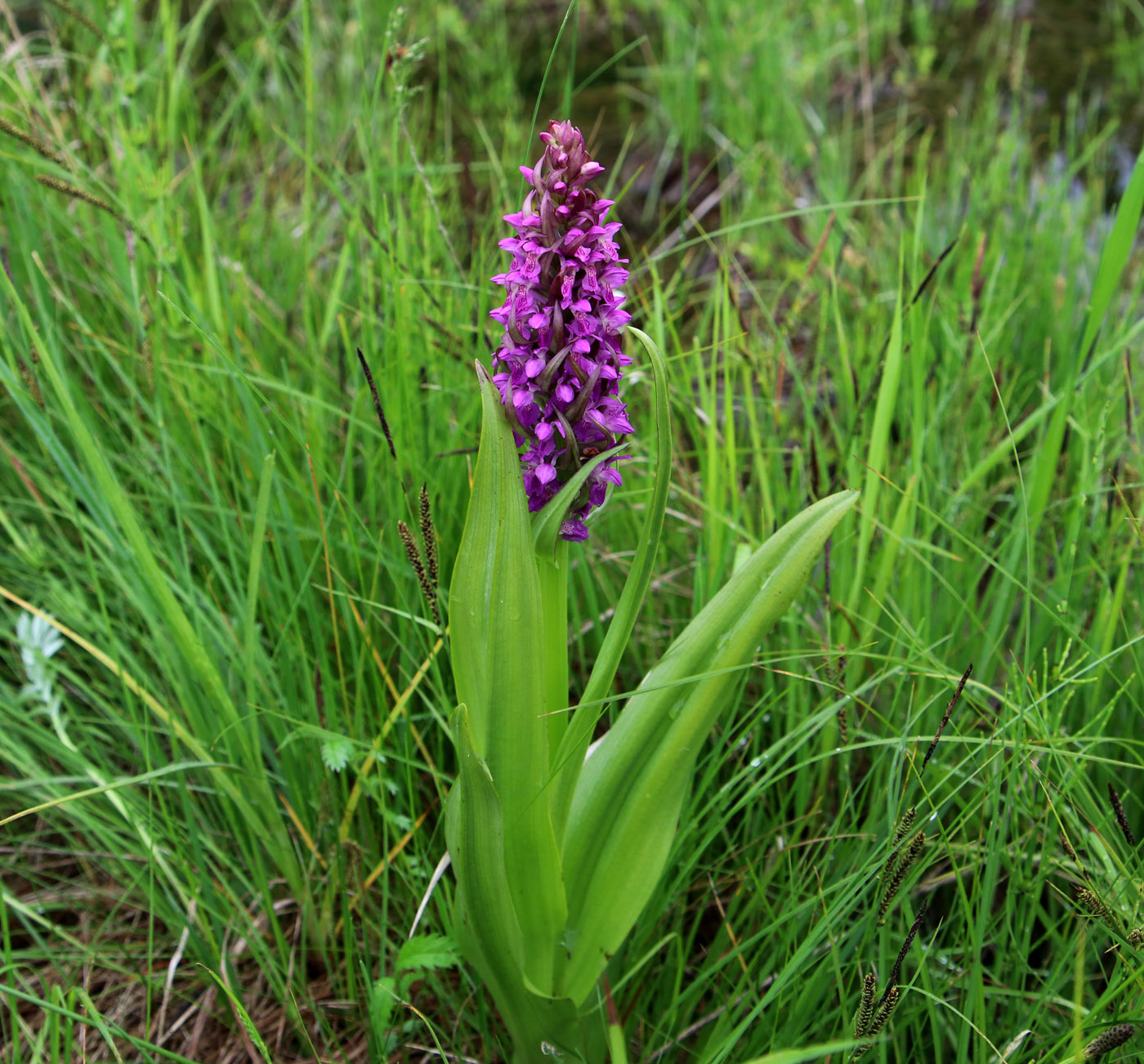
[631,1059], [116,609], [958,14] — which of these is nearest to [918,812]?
[631,1059]

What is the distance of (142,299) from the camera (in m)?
2.04

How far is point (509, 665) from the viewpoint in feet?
3.92

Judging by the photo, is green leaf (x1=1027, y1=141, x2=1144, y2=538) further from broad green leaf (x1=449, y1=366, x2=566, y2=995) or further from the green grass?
broad green leaf (x1=449, y1=366, x2=566, y2=995)

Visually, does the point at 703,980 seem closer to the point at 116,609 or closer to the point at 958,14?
the point at 116,609

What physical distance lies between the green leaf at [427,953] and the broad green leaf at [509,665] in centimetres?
14

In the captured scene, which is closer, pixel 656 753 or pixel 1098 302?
pixel 656 753

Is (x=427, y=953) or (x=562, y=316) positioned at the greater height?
(x=562, y=316)

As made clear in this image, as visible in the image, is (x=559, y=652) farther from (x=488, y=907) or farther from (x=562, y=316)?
(x=562, y=316)

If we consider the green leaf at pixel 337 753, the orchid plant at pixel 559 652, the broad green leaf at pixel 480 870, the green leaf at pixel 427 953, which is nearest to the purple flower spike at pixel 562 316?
the orchid plant at pixel 559 652

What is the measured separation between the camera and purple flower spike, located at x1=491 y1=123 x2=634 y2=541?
1.14 metres

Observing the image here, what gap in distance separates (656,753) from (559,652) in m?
0.20

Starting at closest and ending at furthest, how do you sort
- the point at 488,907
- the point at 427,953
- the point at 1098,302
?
the point at 488,907 < the point at 427,953 < the point at 1098,302

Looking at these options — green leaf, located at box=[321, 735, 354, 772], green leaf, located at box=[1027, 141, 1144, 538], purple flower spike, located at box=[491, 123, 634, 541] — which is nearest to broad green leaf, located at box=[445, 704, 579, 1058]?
green leaf, located at box=[321, 735, 354, 772]

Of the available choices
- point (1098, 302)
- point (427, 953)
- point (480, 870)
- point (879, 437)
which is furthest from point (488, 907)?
point (1098, 302)
